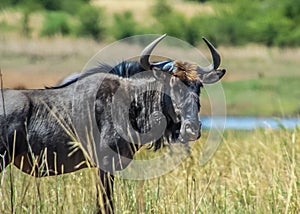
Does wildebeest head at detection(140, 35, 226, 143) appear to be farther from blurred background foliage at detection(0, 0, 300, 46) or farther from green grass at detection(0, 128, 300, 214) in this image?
blurred background foliage at detection(0, 0, 300, 46)

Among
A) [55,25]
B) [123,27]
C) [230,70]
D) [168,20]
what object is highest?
[168,20]

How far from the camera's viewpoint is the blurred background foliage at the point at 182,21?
33125 mm

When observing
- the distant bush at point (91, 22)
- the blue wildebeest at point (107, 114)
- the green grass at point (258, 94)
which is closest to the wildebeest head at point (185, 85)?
the blue wildebeest at point (107, 114)

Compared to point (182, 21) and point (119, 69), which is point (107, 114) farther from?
point (182, 21)

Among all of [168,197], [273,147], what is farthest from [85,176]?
[273,147]

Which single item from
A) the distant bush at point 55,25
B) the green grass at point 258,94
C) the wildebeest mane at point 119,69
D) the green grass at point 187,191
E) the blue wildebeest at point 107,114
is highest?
the distant bush at point 55,25

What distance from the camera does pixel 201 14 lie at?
37094mm

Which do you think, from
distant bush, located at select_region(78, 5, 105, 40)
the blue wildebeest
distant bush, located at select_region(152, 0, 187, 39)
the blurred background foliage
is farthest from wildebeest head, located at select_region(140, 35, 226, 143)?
distant bush, located at select_region(78, 5, 105, 40)

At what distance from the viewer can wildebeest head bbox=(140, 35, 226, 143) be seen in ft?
21.8

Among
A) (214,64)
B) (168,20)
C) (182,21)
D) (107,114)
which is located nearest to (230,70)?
(168,20)

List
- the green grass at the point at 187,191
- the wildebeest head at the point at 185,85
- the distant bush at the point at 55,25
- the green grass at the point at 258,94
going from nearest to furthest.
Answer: the green grass at the point at 187,191
the wildebeest head at the point at 185,85
the green grass at the point at 258,94
the distant bush at the point at 55,25

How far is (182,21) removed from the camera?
119 ft

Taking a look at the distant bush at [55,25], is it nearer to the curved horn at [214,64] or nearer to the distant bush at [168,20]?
the distant bush at [168,20]

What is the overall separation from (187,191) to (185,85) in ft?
4.59
